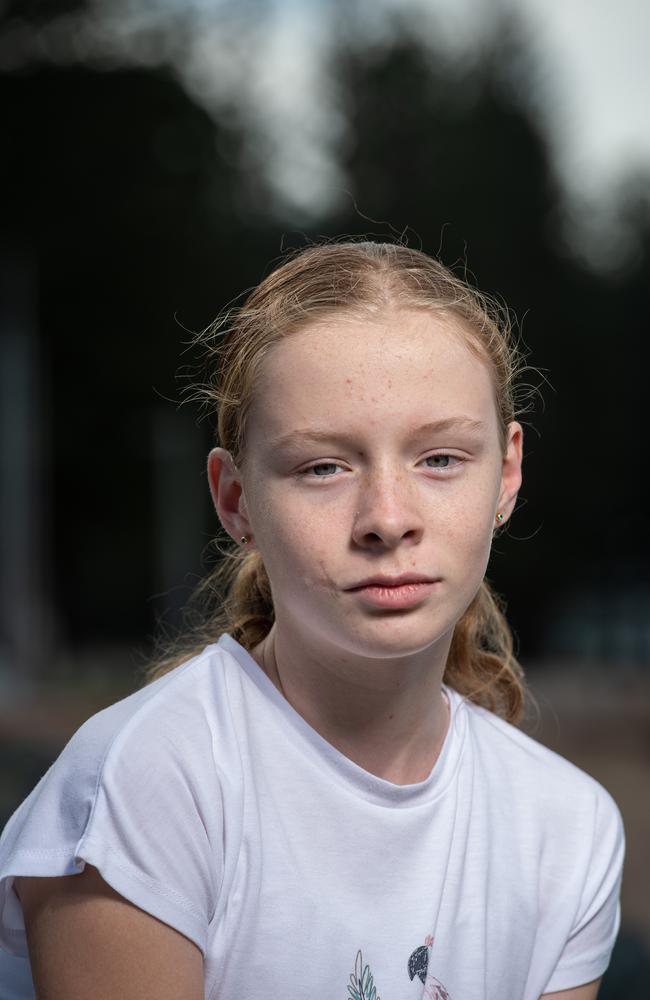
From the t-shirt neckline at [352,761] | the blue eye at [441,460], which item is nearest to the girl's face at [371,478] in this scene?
the blue eye at [441,460]

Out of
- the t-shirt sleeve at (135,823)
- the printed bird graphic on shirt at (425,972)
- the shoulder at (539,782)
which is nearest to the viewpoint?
the t-shirt sleeve at (135,823)

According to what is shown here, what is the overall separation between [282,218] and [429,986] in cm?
3063

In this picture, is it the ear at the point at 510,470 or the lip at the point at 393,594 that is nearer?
the lip at the point at 393,594

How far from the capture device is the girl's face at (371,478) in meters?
1.95

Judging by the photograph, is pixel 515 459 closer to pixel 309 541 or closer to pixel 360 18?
pixel 309 541

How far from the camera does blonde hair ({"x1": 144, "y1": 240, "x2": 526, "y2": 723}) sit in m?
2.11

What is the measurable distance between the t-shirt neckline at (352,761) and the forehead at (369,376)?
377mm

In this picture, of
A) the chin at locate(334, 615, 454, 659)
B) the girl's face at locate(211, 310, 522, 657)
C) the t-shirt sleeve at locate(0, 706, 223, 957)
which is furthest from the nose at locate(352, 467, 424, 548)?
the t-shirt sleeve at locate(0, 706, 223, 957)

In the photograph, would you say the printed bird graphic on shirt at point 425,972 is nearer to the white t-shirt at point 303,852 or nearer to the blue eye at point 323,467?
the white t-shirt at point 303,852

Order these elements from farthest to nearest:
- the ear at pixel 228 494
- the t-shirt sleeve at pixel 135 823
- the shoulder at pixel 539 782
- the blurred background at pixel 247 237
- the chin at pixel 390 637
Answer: the blurred background at pixel 247 237, the shoulder at pixel 539 782, the ear at pixel 228 494, the chin at pixel 390 637, the t-shirt sleeve at pixel 135 823

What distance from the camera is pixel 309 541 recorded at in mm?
1964

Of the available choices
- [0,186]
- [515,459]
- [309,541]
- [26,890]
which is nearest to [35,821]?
[26,890]

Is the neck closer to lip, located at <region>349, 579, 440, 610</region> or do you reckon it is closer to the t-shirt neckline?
the t-shirt neckline

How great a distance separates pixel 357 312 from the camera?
205cm
